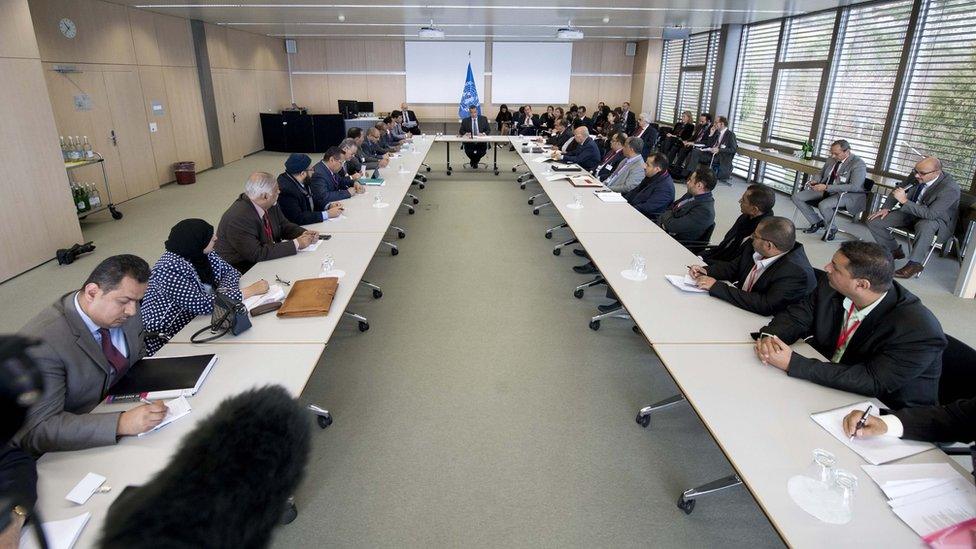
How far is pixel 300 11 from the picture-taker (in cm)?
903

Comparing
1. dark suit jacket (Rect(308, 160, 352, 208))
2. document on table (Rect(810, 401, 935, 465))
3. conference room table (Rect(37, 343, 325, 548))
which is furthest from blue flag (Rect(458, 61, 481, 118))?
document on table (Rect(810, 401, 935, 465))

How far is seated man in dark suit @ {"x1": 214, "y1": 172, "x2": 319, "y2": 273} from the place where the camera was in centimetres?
360

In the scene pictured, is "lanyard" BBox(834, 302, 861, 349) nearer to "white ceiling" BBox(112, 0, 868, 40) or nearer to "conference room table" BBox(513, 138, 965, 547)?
"conference room table" BBox(513, 138, 965, 547)

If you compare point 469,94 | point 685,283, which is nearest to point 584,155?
point 685,283

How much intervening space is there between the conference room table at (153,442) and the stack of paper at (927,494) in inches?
70.4

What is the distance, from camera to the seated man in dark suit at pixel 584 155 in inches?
319

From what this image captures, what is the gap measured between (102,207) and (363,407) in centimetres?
605

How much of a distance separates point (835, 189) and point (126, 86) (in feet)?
34.1

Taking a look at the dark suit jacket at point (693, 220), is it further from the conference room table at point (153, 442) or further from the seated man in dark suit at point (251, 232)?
the conference room table at point (153, 442)

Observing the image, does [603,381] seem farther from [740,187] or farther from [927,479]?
[740,187]

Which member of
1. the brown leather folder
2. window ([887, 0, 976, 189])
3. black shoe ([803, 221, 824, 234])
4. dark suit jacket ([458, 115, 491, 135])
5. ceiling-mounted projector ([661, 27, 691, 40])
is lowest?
black shoe ([803, 221, 824, 234])

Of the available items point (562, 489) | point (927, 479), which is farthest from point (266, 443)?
point (562, 489)

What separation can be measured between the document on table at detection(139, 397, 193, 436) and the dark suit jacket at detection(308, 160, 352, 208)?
3.52 metres

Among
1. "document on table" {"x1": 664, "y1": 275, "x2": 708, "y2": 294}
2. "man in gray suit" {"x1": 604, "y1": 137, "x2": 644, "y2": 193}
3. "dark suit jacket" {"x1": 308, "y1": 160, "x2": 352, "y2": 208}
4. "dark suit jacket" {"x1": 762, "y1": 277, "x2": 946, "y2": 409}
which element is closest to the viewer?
"dark suit jacket" {"x1": 762, "y1": 277, "x2": 946, "y2": 409}
